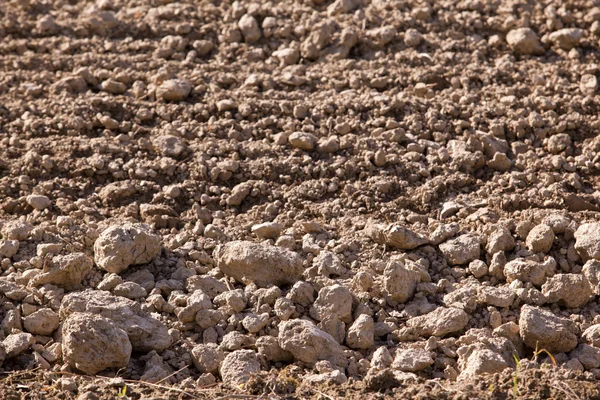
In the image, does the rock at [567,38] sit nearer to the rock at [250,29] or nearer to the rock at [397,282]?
the rock at [250,29]

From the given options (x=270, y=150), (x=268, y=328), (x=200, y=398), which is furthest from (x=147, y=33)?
(x=200, y=398)

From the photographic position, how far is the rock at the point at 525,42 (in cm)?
479

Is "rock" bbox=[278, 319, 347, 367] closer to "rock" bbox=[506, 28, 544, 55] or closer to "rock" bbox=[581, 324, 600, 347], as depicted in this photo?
"rock" bbox=[581, 324, 600, 347]

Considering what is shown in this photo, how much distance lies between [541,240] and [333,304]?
37.7 inches

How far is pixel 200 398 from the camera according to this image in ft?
9.81

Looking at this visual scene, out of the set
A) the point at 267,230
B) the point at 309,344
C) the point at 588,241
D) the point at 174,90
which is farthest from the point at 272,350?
the point at 174,90

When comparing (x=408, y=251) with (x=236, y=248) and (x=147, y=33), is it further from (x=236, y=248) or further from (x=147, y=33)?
(x=147, y=33)

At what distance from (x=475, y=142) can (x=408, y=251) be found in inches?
32.7

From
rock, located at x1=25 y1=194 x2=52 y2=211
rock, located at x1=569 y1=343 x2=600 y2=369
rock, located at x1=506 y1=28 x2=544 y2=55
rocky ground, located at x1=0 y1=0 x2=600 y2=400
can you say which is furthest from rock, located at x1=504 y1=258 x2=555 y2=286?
rock, located at x1=25 y1=194 x2=52 y2=211

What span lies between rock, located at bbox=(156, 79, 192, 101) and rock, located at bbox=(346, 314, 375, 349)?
1.86 m

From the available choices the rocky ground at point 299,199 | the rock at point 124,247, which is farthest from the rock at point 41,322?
the rock at point 124,247

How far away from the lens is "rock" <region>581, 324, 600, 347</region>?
3.28m

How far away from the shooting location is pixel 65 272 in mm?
3535

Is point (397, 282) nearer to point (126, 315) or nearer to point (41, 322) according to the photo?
point (126, 315)
